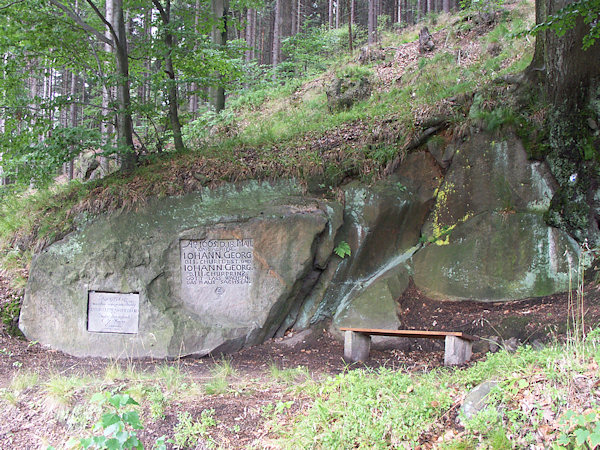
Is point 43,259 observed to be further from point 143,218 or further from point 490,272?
point 490,272

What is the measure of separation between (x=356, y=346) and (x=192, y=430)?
8.09 ft

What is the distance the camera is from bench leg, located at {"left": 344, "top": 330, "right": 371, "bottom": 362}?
566cm

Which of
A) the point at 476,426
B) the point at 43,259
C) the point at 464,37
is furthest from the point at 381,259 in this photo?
the point at 464,37

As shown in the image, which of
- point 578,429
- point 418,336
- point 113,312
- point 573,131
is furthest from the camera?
point 113,312

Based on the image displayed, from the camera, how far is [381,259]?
7.36 metres

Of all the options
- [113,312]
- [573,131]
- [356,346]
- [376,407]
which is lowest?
[356,346]

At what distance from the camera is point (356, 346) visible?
226 inches

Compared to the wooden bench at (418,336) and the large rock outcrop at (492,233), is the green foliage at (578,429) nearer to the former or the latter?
the wooden bench at (418,336)

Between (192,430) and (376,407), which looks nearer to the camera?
(376,407)

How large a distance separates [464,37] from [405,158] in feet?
23.5

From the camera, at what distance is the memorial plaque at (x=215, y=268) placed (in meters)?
6.92

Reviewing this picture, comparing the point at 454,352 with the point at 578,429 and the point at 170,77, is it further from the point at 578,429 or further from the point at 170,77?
the point at 170,77

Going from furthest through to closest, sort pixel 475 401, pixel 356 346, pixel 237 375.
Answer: pixel 356 346, pixel 237 375, pixel 475 401

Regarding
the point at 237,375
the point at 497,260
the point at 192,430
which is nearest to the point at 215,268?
the point at 237,375
